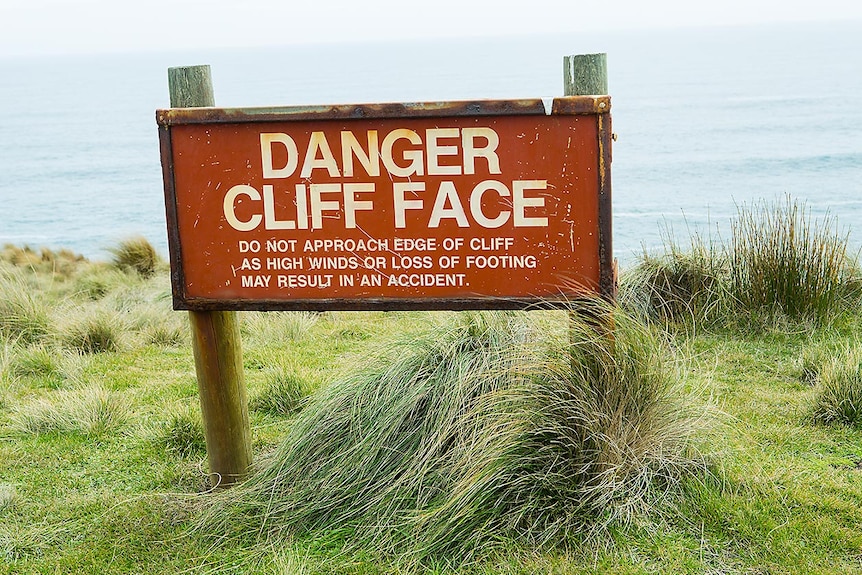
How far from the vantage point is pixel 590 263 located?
3611 millimetres

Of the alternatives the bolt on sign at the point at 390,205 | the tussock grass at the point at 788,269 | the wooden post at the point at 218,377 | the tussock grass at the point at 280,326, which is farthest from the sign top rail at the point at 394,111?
the tussock grass at the point at 280,326

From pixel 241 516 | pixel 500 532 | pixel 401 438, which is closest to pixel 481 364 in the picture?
pixel 401 438

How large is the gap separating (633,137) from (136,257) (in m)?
36.4

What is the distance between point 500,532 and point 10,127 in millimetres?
72730

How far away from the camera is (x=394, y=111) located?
11.8 ft

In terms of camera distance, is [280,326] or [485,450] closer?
[485,450]

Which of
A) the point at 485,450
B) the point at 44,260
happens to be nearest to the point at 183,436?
the point at 485,450

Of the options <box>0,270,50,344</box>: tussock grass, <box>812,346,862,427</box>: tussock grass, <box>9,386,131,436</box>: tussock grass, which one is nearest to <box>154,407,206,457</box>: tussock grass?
<box>9,386,131,436</box>: tussock grass

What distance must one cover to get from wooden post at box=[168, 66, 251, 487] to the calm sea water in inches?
150

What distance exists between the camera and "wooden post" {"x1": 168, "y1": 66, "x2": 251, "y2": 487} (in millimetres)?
3836

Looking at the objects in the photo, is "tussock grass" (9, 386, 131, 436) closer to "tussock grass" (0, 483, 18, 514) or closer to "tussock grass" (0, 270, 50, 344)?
"tussock grass" (0, 483, 18, 514)

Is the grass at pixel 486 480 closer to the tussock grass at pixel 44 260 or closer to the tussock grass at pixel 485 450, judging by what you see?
the tussock grass at pixel 485 450

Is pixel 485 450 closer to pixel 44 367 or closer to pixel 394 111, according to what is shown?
pixel 394 111

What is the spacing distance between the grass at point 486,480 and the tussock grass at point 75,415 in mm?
245
